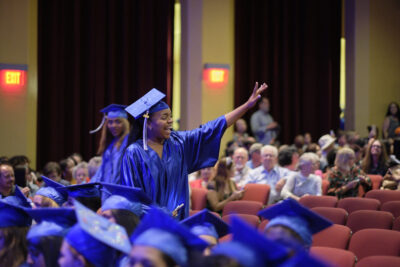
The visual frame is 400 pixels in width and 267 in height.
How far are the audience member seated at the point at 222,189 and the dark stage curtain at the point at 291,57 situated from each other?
21.4 feet

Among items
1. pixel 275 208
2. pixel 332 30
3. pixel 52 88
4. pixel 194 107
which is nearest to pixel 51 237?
pixel 275 208

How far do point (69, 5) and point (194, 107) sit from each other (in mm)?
3421

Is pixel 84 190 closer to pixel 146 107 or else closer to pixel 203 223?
pixel 146 107

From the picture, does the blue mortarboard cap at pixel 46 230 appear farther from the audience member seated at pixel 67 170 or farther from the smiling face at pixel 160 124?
the audience member seated at pixel 67 170

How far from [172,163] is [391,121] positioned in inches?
371

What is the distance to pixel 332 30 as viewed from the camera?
1481cm

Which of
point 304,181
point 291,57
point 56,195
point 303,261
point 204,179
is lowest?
point 204,179

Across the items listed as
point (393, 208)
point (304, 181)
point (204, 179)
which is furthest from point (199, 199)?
point (393, 208)

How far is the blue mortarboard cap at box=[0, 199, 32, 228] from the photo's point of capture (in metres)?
3.00

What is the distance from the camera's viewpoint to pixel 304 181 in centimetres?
716

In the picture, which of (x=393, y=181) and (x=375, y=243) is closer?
(x=375, y=243)

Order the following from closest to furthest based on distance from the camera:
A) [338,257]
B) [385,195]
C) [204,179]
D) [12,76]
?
[338,257] → [385,195] → [204,179] → [12,76]

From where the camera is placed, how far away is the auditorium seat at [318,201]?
621cm

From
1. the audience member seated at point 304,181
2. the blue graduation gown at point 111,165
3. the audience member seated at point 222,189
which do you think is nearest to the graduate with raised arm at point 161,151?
the blue graduation gown at point 111,165
